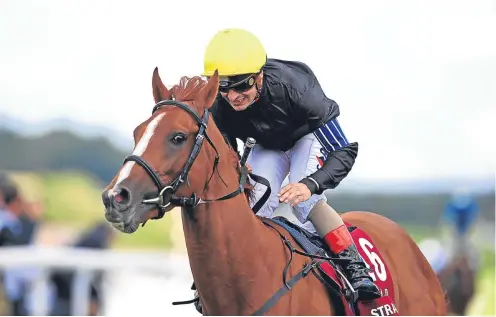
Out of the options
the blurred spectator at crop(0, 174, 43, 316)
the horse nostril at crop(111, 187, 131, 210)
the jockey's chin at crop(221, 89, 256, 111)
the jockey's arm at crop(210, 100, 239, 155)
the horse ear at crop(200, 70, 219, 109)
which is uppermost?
the horse ear at crop(200, 70, 219, 109)

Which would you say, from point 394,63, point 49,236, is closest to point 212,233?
point 49,236

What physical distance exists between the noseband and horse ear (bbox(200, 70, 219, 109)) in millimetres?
34

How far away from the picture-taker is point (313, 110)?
3.94 metres

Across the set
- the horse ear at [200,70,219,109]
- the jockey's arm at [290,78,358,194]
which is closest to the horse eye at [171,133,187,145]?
the horse ear at [200,70,219,109]

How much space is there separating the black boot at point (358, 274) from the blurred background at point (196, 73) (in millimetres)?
4103

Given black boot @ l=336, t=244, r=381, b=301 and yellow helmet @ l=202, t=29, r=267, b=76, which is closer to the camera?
yellow helmet @ l=202, t=29, r=267, b=76

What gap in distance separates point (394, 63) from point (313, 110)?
631cm

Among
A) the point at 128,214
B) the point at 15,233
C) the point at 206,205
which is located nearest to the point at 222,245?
the point at 206,205

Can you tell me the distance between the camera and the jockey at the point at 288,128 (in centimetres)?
373

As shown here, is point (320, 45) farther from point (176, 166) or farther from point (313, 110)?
point (176, 166)

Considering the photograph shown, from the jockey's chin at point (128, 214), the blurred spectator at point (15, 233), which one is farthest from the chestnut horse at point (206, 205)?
the blurred spectator at point (15, 233)

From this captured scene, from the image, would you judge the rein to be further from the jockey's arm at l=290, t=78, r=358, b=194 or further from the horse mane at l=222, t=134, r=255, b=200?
the jockey's arm at l=290, t=78, r=358, b=194

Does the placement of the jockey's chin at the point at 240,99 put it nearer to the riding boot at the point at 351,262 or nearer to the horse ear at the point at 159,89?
the horse ear at the point at 159,89

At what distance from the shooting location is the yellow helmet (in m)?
3.70
